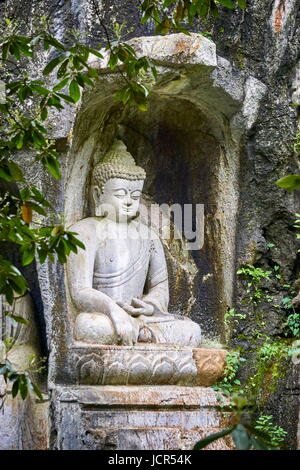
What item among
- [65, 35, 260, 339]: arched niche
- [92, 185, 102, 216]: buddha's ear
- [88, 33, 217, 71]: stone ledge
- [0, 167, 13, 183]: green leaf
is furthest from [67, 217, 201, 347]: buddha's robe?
[0, 167, 13, 183]: green leaf

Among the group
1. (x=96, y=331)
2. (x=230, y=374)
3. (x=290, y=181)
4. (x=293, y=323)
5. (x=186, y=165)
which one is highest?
(x=186, y=165)

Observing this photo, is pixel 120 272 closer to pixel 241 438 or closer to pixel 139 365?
pixel 139 365

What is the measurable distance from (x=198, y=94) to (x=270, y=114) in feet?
1.79

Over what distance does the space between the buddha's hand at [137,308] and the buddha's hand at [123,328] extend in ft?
0.73

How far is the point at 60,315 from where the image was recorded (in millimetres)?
5801

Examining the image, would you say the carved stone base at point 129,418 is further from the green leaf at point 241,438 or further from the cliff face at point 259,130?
the green leaf at point 241,438

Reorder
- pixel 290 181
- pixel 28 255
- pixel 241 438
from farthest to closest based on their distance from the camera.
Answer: pixel 28 255, pixel 290 181, pixel 241 438

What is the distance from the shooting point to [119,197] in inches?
248

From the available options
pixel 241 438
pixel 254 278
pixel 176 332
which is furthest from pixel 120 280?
pixel 241 438

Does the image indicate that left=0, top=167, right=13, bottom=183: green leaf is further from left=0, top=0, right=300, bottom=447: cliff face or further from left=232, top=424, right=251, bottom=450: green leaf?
left=0, top=0, right=300, bottom=447: cliff face

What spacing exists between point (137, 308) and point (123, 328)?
1.33ft

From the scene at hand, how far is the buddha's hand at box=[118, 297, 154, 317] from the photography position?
5.98 metres

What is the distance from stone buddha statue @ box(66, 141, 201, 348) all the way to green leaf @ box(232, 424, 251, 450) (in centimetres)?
249

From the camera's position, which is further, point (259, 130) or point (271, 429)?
point (259, 130)
